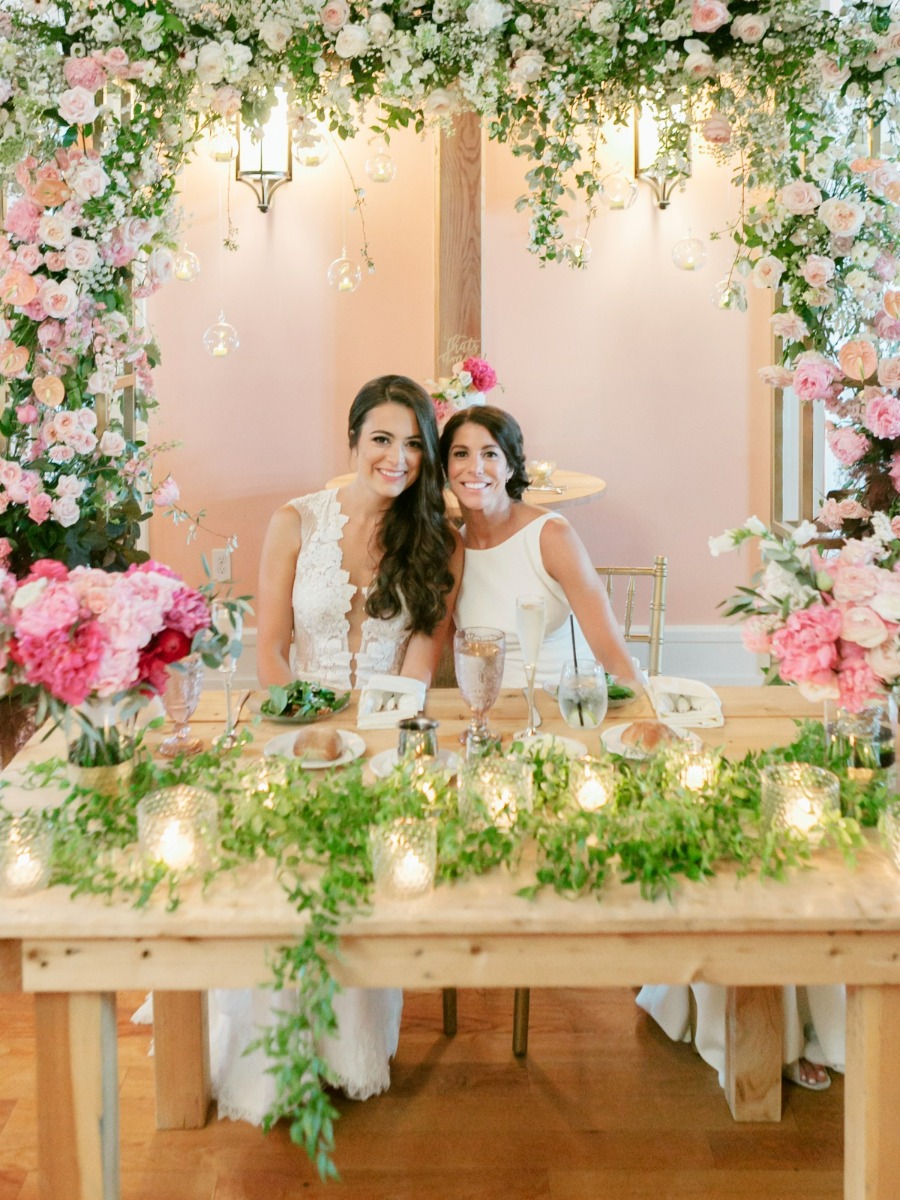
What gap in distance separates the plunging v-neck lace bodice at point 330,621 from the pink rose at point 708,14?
1.28m

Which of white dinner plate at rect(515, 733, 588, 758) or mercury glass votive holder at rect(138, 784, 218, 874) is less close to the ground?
white dinner plate at rect(515, 733, 588, 758)

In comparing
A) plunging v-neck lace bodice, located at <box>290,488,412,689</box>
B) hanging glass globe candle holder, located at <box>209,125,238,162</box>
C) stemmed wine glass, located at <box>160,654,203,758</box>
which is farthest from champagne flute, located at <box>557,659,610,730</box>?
hanging glass globe candle holder, located at <box>209,125,238,162</box>

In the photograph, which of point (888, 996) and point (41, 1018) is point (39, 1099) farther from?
point (888, 996)

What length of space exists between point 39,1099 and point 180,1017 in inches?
24.6

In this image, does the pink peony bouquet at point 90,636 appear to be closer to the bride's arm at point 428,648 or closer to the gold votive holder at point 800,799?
the gold votive holder at point 800,799

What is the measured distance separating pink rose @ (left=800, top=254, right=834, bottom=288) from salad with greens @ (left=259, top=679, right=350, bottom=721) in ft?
4.27

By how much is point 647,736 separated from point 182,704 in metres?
0.69

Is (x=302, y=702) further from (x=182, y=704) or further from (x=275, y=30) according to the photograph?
(x=275, y=30)

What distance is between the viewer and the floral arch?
225 cm

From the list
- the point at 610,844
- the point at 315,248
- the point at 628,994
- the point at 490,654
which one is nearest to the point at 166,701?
the point at 490,654

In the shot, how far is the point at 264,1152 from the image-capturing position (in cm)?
191

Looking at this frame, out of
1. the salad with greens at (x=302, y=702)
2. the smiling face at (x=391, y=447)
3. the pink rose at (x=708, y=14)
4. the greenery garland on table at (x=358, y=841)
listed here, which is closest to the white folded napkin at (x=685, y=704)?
the greenery garland on table at (x=358, y=841)

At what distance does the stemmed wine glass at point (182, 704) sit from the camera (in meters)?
1.68

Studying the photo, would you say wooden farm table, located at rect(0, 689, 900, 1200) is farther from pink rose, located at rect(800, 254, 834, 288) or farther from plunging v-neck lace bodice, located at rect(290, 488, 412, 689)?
pink rose, located at rect(800, 254, 834, 288)
